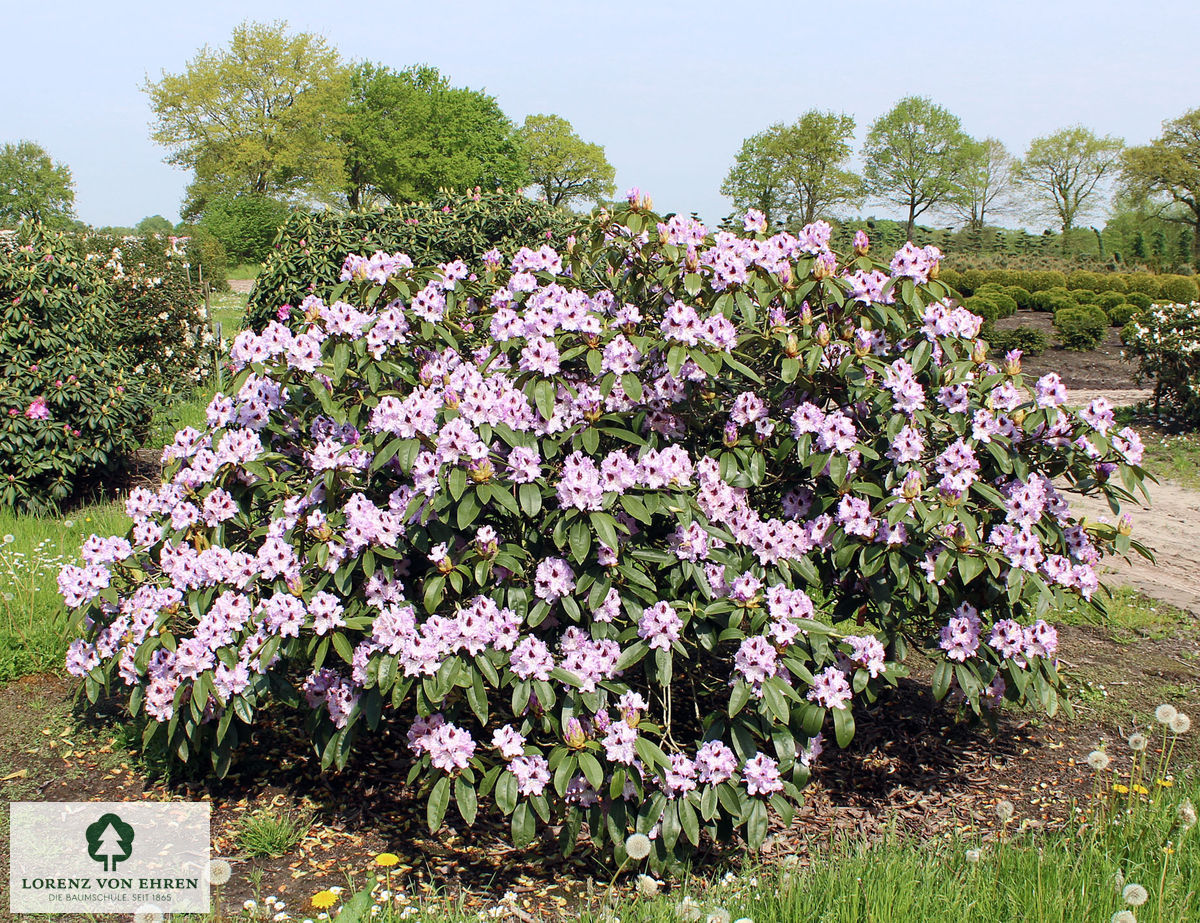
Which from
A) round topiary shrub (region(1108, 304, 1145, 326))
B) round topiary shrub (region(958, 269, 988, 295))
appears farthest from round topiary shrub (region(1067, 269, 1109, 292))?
round topiary shrub (region(1108, 304, 1145, 326))

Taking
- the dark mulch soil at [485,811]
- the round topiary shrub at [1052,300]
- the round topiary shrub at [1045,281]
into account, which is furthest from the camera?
the round topiary shrub at [1045,281]

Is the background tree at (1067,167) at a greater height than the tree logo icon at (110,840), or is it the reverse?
the background tree at (1067,167)

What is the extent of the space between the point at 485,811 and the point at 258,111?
44.8 metres

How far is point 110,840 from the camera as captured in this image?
107 inches

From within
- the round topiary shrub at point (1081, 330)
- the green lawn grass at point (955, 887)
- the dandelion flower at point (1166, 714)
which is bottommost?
the green lawn grass at point (955, 887)

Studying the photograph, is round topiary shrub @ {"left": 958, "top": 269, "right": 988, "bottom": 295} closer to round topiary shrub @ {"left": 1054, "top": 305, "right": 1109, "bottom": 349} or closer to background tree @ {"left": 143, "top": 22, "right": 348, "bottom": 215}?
round topiary shrub @ {"left": 1054, "top": 305, "right": 1109, "bottom": 349}

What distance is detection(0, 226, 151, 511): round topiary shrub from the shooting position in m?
5.93

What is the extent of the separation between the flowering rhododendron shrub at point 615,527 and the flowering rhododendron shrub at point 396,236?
4433 mm

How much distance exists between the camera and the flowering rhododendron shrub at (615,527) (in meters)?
2.41

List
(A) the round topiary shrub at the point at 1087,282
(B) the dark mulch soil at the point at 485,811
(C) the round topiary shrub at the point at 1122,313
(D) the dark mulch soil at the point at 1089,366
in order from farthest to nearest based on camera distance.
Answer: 1. (A) the round topiary shrub at the point at 1087,282
2. (C) the round topiary shrub at the point at 1122,313
3. (D) the dark mulch soil at the point at 1089,366
4. (B) the dark mulch soil at the point at 485,811

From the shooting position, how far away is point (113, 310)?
677cm

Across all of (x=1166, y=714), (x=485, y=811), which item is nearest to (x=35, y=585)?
(x=485, y=811)

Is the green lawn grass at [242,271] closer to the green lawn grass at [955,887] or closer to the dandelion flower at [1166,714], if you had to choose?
the green lawn grass at [955,887]

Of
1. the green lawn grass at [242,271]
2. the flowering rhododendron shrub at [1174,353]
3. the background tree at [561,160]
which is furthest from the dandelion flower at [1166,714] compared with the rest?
the background tree at [561,160]
